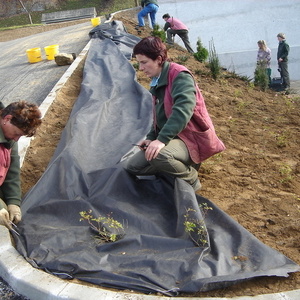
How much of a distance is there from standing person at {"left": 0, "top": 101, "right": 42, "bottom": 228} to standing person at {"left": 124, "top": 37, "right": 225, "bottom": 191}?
31.1 inches

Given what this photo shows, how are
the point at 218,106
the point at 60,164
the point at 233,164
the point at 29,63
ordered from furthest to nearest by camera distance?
the point at 29,63 → the point at 218,106 → the point at 233,164 → the point at 60,164

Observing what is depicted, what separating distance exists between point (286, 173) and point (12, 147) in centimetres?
223

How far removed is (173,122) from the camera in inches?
114

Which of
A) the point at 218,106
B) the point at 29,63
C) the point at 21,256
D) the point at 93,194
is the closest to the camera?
the point at 21,256

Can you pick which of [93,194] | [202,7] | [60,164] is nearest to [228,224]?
[93,194]

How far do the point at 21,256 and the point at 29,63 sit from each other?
7.17m

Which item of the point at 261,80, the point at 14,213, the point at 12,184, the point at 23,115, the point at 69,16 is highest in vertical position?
the point at 23,115

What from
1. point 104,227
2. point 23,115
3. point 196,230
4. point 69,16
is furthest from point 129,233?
point 69,16

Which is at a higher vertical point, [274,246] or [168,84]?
[168,84]

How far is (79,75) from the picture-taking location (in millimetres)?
6855

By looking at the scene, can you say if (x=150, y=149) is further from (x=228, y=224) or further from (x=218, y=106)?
(x=218, y=106)

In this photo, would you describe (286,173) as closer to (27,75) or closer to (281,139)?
(281,139)

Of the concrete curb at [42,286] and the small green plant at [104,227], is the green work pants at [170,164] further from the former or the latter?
the concrete curb at [42,286]

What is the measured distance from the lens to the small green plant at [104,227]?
2.63 m
